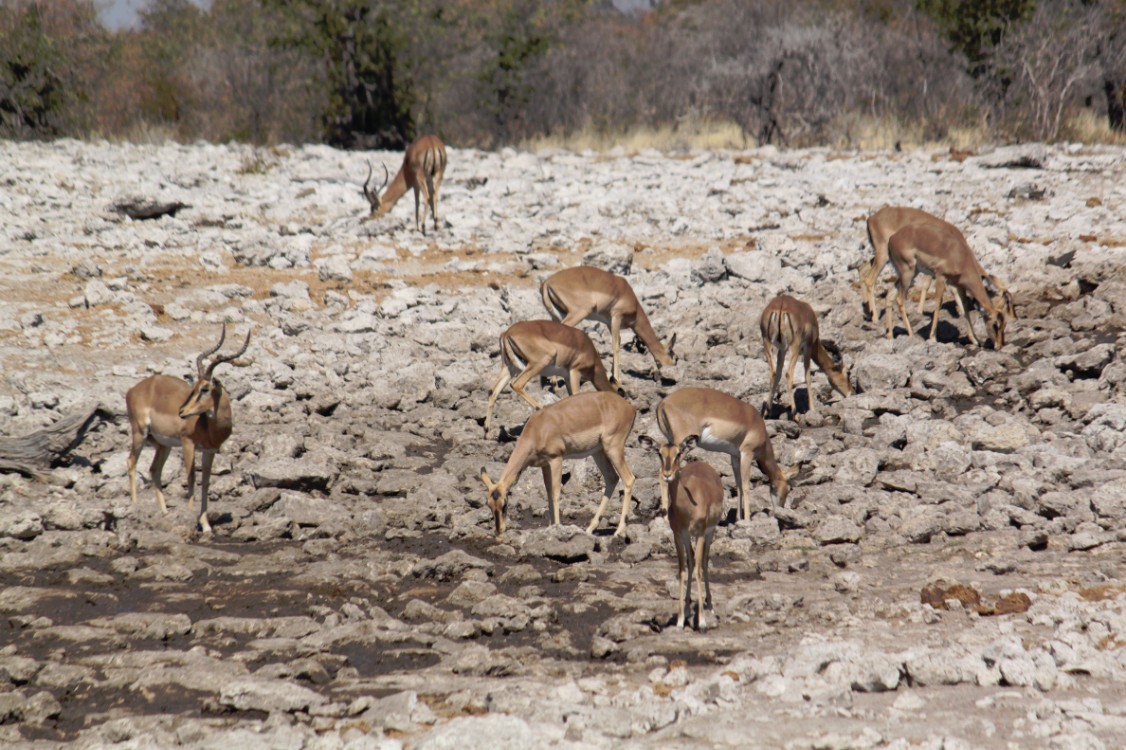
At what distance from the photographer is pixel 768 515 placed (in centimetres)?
1018

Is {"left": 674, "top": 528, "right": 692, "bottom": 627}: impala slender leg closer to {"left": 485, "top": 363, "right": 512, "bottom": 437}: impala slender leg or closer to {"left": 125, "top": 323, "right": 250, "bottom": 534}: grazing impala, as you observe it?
{"left": 125, "top": 323, "right": 250, "bottom": 534}: grazing impala

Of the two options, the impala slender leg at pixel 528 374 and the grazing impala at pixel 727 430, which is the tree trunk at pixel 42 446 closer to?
the impala slender leg at pixel 528 374

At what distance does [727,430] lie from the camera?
10.4 meters

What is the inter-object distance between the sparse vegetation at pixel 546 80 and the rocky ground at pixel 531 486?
344cm

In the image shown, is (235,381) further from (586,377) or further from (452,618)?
(452,618)

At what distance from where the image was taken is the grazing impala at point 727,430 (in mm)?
10344

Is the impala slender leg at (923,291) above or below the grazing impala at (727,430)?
above

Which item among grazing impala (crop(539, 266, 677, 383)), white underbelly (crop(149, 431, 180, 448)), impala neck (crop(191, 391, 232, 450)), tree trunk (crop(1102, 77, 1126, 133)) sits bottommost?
white underbelly (crop(149, 431, 180, 448))

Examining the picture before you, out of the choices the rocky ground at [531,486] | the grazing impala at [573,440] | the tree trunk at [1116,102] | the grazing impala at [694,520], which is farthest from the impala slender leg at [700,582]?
the tree trunk at [1116,102]

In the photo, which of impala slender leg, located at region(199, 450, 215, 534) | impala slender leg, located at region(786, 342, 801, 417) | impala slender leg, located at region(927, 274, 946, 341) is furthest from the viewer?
impala slender leg, located at region(927, 274, 946, 341)

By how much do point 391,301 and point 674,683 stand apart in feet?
29.2

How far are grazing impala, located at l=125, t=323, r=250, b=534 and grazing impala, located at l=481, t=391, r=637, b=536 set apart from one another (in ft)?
7.10

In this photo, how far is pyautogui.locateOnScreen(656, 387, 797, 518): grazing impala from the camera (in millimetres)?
10344

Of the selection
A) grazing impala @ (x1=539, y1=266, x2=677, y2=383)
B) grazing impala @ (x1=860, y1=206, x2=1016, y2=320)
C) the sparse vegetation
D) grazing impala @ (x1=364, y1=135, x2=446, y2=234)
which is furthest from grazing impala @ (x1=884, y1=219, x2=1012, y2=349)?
the sparse vegetation
